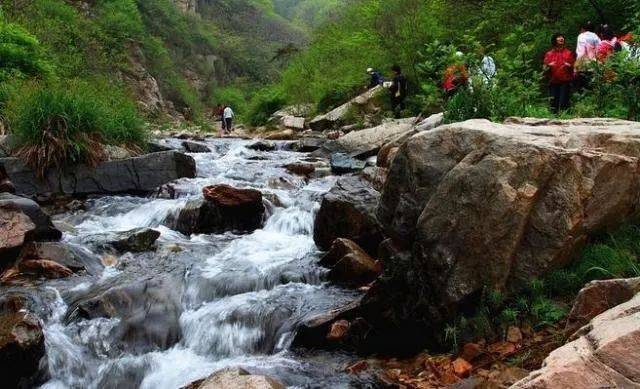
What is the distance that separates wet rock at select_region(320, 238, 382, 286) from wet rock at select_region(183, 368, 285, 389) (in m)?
2.46

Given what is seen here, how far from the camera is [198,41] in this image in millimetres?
45188

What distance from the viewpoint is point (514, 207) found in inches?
163

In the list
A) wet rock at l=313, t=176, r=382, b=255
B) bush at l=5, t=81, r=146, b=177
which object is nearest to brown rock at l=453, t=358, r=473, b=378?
wet rock at l=313, t=176, r=382, b=255

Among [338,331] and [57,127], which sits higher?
[57,127]

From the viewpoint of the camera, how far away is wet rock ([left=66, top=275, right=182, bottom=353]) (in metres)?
5.23

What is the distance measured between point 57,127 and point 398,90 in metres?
8.81

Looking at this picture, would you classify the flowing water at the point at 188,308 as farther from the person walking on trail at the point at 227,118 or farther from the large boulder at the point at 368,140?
the person walking on trail at the point at 227,118

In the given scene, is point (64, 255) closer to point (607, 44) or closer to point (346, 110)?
point (607, 44)

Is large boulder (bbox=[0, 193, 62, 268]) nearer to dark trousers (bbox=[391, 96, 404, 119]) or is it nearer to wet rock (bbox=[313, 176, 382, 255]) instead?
wet rock (bbox=[313, 176, 382, 255])

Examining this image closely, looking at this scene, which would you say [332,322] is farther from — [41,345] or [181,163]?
[181,163]

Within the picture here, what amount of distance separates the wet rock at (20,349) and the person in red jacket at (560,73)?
7.81m

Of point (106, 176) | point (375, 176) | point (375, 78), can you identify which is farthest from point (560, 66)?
point (375, 78)

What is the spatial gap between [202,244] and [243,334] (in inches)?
108

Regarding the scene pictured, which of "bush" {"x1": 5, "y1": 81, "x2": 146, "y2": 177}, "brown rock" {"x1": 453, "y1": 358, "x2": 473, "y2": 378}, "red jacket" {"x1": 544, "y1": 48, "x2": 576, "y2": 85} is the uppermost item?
"red jacket" {"x1": 544, "y1": 48, "x2": 576, "y2": 85}
